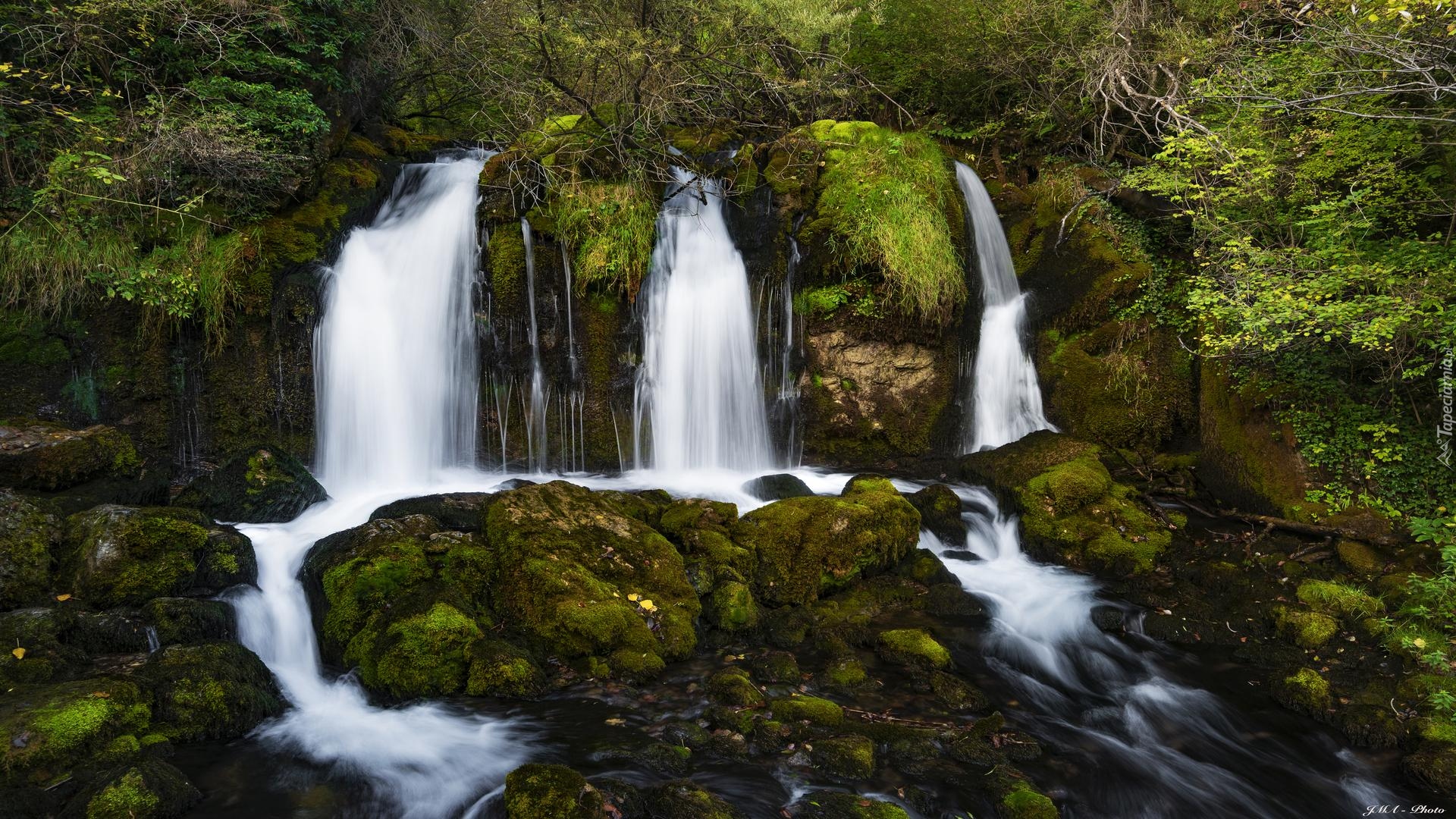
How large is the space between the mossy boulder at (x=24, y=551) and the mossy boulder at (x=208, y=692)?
138 cm

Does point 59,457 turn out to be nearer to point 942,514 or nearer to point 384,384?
point 384,384

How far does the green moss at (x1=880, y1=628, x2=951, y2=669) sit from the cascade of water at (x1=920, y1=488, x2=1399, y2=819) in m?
0.62

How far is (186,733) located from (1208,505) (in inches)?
379

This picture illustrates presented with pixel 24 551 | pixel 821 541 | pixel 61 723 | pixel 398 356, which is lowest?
pixel 61 723

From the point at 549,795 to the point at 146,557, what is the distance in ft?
13.6

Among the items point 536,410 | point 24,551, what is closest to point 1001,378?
point 536,410

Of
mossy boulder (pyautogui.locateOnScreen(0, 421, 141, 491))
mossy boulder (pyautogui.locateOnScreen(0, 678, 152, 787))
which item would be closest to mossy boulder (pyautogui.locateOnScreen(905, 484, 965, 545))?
mossy boulder (pyautogui.locateOnScreen(0, 678, 152, 787))

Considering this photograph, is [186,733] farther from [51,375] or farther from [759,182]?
[759,182]

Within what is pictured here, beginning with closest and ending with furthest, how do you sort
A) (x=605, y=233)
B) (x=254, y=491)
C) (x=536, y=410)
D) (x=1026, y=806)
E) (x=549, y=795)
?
(x=549, y=795)
(x=1026, y=806)
(x=254, y=491)
(x=536, y=410)
(x=605, y=233)

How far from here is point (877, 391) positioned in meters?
10.4

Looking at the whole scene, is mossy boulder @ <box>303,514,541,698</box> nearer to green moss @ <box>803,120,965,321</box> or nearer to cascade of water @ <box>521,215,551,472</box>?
cascade of water @ <box>521,215,551,472</box>

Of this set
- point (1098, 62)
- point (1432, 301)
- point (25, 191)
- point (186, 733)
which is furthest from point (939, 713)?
point (25, 191)

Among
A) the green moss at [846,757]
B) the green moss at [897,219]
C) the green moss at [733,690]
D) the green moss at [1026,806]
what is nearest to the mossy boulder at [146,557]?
the green moss at [733,690]

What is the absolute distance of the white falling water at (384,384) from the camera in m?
5.87
